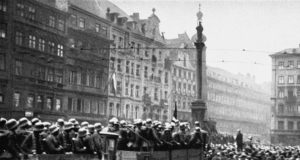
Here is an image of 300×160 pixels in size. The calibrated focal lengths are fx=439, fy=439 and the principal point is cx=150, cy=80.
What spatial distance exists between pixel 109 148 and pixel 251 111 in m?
108

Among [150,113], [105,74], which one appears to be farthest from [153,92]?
[105,74]

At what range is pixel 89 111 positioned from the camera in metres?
45.6

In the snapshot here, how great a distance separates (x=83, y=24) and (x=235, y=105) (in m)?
65.2

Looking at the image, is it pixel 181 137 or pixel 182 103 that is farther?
pixel 182 103

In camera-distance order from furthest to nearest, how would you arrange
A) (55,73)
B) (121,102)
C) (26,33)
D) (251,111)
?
1. (251,111)
2. (121,102)
3. (55,73)
4. (26,33)

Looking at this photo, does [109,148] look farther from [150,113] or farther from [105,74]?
[150,113]

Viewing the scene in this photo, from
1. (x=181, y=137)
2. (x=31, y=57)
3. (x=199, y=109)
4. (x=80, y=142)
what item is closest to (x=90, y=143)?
(x=80, y=142)

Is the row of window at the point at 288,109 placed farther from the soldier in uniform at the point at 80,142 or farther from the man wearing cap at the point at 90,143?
the soldier in uniform at the point at 80,142

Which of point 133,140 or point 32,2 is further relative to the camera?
point 32,2

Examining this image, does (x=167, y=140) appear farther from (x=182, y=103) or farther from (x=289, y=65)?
(x=289, y=65)

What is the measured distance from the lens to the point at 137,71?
5859 centimetres

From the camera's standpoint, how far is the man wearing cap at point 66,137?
13.0 metres

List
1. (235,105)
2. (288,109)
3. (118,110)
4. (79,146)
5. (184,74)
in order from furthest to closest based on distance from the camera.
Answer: (235,105) → (184,74) → (288,109) → (118,110) → (79,146)

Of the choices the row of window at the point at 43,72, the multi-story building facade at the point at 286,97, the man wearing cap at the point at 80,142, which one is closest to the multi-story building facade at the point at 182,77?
the multi-story building facade at the point at 286,97
